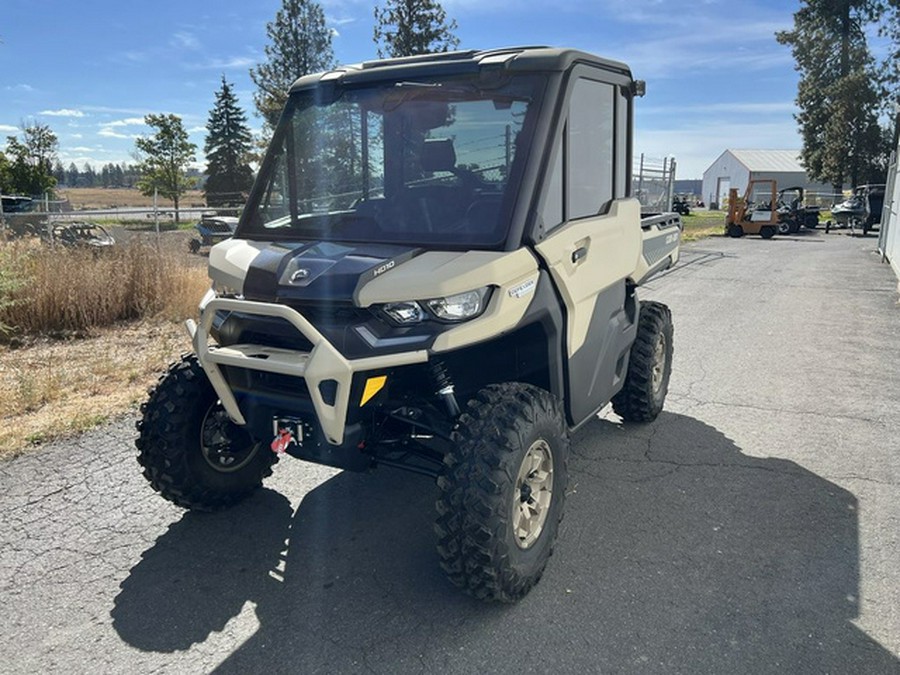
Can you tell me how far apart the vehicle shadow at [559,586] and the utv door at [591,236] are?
0.80m

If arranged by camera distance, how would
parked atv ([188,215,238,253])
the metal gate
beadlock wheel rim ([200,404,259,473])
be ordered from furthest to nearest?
parked atv ([188,215,238,253]) → the metal gate → beadlock wheel rim ([200,404,259,473])

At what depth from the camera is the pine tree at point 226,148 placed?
157 ft

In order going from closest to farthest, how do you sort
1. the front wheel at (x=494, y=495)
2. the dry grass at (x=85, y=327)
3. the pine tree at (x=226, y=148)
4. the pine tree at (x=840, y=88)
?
the front wheel at (x=494, y=495) → the dry grass at (x=85, y=327) → the pine tree at (x=840, y=88) → the pine tree at (x=226, y=148)

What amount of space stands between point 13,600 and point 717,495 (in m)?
3.77

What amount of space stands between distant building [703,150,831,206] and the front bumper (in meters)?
68.2

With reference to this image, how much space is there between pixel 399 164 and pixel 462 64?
622 mm

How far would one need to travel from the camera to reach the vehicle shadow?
2639 millimetres

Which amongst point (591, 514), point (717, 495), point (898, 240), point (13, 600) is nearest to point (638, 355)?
point (717, 495)

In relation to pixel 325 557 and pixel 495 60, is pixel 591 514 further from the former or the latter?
pixel 495 60

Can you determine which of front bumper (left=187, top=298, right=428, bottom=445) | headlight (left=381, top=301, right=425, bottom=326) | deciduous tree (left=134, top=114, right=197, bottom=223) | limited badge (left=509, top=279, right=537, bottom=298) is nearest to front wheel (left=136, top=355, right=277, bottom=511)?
front bumper (left=187, top=298, right=428, bottom=445)

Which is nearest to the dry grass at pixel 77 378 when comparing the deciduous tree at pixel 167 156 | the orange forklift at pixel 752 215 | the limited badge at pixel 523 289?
the limited badge at pixel 523 289

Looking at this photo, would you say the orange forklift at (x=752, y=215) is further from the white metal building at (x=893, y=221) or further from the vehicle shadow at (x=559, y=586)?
the vehicle shadow at (x=559, y=586)

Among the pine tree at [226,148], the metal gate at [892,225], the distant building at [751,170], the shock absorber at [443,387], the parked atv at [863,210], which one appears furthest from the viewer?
the distant building at [751,170]

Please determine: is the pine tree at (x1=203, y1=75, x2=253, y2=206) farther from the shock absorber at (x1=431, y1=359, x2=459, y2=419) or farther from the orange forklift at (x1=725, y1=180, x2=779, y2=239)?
the shock absorber at (x1=431, y1=359, x2=459, y2=419)
